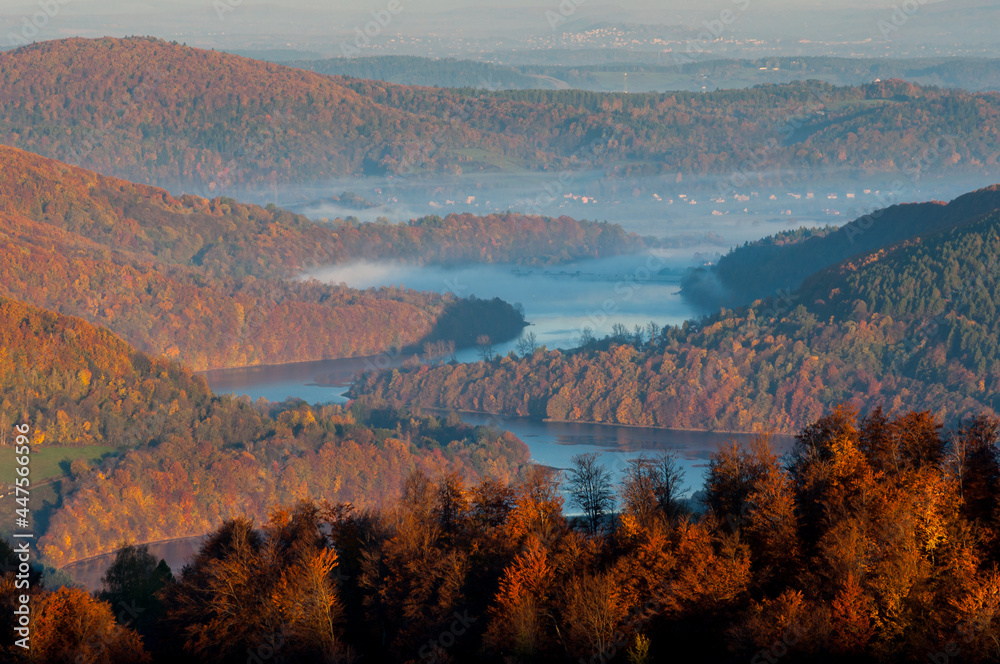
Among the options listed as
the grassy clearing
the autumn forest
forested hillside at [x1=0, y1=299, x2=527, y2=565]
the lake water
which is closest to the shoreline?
the autumn forest

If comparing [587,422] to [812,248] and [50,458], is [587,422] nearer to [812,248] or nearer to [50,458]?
[50,458]

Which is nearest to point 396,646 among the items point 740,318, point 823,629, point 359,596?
point 359,596

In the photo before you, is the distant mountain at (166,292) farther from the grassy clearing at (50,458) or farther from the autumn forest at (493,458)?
the grassy clearing at (50,458)

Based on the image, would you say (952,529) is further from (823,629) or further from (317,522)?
(317,522)

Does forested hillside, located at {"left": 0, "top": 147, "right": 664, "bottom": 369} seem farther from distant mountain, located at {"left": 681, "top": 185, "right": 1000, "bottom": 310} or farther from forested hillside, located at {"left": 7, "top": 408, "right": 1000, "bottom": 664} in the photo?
forested hillside, located at {"left": 7, "top": 408, "right": 1000, "bottom": 664}

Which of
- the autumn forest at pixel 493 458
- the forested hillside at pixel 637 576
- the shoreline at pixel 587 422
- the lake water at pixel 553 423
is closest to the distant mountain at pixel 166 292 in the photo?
the autumn forest at pixel 493 458

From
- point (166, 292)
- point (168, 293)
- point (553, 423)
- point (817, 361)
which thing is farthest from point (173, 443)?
point (166, 292)
